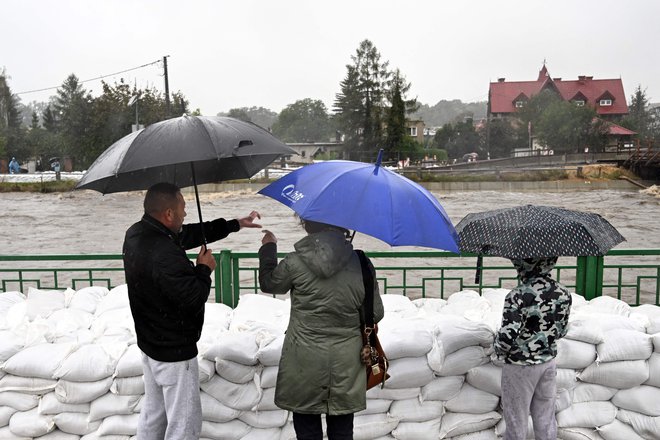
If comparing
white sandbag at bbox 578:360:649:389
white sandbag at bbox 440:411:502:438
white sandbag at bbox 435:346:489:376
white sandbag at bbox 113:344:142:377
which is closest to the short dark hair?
white sandbag at bbox 113:344:142:377

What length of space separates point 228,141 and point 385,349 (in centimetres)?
134

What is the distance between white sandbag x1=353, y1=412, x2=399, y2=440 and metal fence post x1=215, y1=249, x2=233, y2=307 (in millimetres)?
1296

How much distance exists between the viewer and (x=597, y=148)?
48750 millimetres

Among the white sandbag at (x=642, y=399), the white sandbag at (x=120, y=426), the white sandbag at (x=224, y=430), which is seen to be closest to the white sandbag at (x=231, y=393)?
the white sandbag at (x=224, y=430)

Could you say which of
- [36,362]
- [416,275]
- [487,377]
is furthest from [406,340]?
[416,275]

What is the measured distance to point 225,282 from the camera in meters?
4.01

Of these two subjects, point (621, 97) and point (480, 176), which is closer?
point (480, 176)

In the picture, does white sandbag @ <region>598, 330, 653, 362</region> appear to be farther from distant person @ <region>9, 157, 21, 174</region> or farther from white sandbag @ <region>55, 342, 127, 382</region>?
distant person @ <region>9, 157, 21, 174</region>

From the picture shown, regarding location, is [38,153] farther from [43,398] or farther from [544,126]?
[43,398]

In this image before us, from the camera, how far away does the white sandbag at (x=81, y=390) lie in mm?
3158

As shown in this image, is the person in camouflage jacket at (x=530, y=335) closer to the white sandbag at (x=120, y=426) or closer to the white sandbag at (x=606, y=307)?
the white sandbag at (x=606, y=307)

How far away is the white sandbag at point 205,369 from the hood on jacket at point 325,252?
102cm

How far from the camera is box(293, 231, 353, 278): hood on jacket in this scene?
7.69ft

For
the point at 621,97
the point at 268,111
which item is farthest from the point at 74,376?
the point at 268,111
